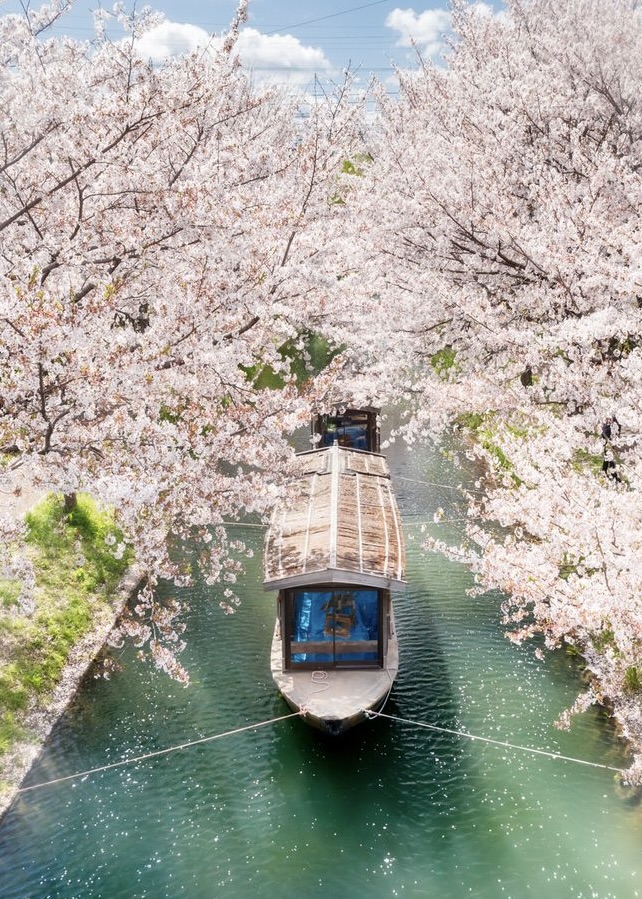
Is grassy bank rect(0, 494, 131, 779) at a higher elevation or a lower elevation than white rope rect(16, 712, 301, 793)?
higher

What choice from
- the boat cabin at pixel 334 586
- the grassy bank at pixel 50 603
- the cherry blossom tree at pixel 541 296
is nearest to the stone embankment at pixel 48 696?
the grassy bank at pixel 50 603

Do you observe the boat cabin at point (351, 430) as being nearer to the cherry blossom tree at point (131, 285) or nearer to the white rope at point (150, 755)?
the cherry blossom tree at point (131, 285)

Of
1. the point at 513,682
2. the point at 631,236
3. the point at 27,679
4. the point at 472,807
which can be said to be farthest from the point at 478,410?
the point at 27,679

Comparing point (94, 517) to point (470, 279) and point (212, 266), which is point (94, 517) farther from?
point (470, 279)

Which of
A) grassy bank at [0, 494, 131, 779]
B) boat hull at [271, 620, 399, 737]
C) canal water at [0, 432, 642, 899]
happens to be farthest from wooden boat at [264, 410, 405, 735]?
grassy bank at [0, 494, 131, 779]

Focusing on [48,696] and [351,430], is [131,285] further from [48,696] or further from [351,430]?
[351,430]

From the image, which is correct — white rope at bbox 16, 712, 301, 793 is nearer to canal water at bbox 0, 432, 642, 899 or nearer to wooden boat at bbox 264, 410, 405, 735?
canal water at bbox 0, 432, 642, 899
